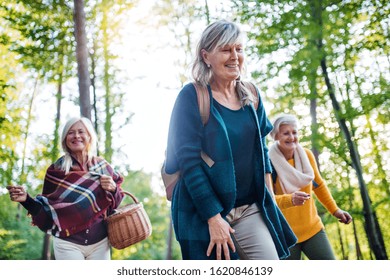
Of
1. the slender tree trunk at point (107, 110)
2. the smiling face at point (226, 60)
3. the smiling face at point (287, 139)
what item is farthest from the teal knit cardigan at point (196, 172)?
the slender tree trunk at point (107, 110)

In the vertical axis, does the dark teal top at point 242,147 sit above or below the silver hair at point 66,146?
below

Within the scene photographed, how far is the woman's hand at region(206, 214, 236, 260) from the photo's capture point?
4.56 feet

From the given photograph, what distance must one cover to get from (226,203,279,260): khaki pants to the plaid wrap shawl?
1.00 meters

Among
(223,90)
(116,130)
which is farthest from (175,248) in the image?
(223,90)

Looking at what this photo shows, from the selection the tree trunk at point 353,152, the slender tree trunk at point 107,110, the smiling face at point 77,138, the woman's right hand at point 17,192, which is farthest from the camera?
the slender tree trunk at point 107,110

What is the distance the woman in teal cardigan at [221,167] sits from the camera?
141 centimetres

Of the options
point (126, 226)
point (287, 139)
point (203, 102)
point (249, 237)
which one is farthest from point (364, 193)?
point (203, 102)

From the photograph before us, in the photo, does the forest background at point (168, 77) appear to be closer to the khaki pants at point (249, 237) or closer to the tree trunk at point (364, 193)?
the tree trunk at point (364, 193)

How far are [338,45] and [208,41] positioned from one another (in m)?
3.47

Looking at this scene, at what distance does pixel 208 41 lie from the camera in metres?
1.54

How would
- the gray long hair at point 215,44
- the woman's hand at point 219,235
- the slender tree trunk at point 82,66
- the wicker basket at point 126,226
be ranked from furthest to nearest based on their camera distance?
the slender tree trunk at point 82,66
the wicker basket at point 126,226
the gray long hair at point 215,44
the woman's hand at point 219,235

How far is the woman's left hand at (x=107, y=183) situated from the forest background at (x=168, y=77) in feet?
4.69

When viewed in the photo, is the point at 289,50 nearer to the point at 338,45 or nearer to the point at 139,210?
the point at 338,45
